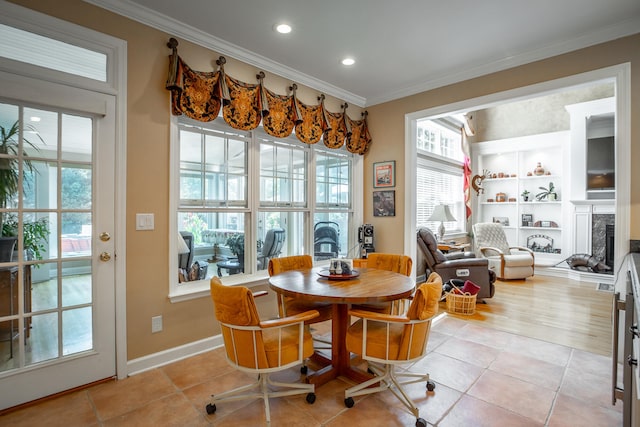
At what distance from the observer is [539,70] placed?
3.13m

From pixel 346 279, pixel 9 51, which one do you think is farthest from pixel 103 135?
pixel 346 279

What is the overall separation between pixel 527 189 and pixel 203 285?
705 cm

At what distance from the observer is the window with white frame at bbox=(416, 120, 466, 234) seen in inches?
231

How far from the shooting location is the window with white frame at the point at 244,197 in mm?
2943

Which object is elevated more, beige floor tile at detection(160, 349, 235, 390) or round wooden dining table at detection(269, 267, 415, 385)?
round wooden dining table at detection(269, 267, 415, 385)

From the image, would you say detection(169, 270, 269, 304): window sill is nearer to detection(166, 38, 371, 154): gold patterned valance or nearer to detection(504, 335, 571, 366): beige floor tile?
detection(166, 38, 371, 154): gold patterned valance

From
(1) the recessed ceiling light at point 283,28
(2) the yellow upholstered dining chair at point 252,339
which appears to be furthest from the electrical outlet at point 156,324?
(1) the recessed ceiling light at point 283,28

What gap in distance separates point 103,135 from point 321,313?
84.7 inches

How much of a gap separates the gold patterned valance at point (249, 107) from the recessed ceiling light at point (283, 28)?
566 mm

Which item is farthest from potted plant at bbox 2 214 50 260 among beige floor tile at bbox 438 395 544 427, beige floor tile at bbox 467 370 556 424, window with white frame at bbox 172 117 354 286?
beige floor tile at bbox 467 370 556 424

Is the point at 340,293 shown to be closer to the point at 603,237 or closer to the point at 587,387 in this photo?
the point at 587,387

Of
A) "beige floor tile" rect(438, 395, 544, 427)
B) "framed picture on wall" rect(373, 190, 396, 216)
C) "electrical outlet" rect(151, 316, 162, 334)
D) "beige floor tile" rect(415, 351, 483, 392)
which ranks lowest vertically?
"beige floor tile" rect(438, 395, 544, 427)

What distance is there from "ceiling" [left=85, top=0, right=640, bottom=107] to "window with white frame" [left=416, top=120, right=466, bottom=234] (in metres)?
2.28

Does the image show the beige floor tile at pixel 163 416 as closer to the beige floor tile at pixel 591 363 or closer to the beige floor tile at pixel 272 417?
the beige floor tile at pixel 272 417
